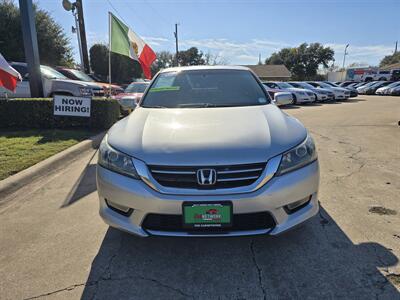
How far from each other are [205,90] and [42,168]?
9.98 ft

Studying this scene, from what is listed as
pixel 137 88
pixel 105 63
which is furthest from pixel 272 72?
pixel 137 88

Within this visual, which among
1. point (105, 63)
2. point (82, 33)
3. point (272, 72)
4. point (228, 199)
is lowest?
point (228, 199)

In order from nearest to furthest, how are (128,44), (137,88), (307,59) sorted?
(128,44) < (137,88) < (307,59)

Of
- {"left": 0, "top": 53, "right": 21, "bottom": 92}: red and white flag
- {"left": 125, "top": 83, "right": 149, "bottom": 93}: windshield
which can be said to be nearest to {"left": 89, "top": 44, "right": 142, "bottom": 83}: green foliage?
{"left": 125, "top": 83, "right": 149, "bottom": 93}: windshield

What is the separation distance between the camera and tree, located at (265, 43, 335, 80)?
226ft

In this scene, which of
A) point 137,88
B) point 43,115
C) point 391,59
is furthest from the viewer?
point 391,59

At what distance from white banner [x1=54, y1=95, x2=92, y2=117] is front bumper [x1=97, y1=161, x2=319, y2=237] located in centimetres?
557

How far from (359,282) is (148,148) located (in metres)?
1.87

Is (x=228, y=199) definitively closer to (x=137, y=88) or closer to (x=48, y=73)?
(x=48, y=73)

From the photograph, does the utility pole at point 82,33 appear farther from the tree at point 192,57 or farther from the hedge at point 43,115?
the tree at point 192,57

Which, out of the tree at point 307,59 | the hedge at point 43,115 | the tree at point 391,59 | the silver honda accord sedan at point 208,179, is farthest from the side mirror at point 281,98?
the tree at point 391,59

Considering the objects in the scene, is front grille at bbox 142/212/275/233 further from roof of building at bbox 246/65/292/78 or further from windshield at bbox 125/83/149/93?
roof of building at bbox 246/65/292/78

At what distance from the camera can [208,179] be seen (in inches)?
92.5

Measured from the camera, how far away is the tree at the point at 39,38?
768 inches
